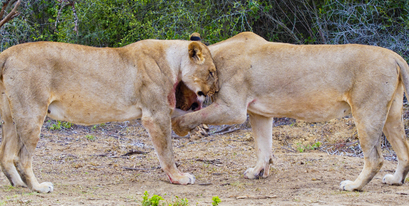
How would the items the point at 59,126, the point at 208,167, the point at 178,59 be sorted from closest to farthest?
the point at 178,59
the point at 208,167
the point at 59,126

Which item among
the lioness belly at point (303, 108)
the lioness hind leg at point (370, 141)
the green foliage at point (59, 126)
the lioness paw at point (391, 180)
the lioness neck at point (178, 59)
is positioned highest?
the lioness neck at point (178, 59)

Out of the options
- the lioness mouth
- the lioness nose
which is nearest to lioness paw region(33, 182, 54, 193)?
the lioness mouth

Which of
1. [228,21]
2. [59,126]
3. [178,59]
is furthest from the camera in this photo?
[228,21]

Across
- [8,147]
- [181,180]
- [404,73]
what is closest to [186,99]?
[181,180]

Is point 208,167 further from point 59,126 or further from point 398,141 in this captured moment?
point 59,126

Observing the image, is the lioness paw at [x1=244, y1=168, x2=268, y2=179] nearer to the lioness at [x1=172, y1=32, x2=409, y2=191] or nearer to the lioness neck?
the lioness at [x1=172, y1=32, x2=409, y2=191]

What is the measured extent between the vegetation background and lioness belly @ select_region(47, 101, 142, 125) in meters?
3.25

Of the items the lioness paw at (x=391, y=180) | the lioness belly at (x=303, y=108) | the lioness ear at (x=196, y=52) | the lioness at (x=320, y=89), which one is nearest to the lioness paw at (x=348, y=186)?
the lioness at (x=320, y=89)

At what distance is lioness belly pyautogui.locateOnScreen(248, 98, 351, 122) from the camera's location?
4922mm

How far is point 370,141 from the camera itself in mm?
4730

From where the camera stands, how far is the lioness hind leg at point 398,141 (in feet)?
16.3

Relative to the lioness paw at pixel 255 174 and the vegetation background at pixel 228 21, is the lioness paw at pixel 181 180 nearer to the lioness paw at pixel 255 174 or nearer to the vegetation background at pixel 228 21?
the lioness paw at pixel 255 174

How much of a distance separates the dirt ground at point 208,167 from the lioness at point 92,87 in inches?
16.6

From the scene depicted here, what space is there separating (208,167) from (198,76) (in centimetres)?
142
